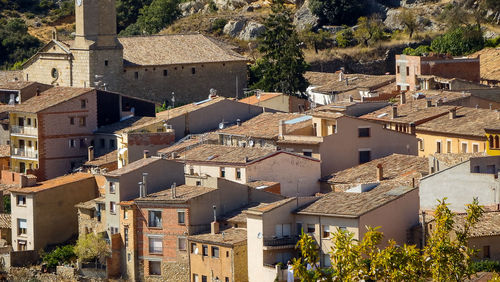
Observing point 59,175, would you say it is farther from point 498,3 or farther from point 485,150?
point 498,3

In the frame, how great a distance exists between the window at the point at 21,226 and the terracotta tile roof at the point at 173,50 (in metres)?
19.4

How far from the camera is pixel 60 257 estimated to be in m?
55.9

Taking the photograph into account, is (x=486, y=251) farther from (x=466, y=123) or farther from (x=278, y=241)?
(x=466, y=123)

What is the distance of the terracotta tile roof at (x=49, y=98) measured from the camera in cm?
6562

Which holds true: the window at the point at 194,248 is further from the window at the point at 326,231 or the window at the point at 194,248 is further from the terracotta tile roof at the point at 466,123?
the terracotta tile roof at the point at 466,123

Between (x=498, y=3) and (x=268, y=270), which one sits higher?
(x=498, y=3)

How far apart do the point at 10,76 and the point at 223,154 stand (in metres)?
24.3

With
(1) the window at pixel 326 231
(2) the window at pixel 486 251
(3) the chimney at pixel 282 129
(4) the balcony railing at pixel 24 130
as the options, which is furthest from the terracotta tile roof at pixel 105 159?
(2) the window at pixel 486 251

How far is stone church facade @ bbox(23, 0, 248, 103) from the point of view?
7544cm

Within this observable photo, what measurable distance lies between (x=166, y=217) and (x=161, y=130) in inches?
468

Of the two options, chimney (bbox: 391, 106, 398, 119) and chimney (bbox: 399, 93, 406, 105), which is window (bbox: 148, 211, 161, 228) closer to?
chimney (bbox: 391, 106, 398, 119)

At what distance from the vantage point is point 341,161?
195ft

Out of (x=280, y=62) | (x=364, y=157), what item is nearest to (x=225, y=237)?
(x=364, y=157)

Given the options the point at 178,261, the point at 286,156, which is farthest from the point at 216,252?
the point at 286,156
